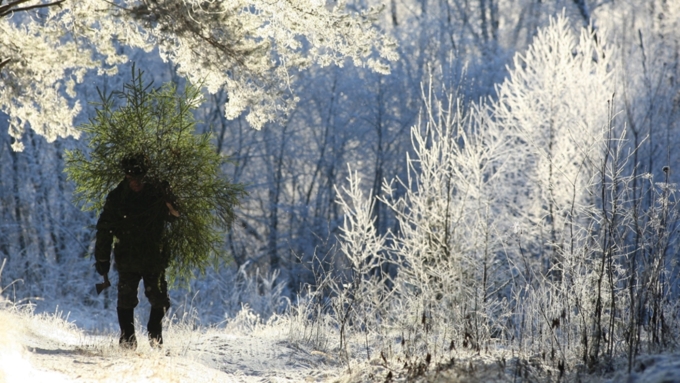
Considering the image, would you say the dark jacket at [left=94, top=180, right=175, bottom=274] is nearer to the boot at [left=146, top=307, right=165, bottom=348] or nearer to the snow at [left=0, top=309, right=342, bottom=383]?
the boot at [left=146, top=307, right=165, bottom=348]

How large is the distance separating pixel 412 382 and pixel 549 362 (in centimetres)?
108

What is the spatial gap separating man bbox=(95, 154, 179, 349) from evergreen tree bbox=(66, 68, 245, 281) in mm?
136

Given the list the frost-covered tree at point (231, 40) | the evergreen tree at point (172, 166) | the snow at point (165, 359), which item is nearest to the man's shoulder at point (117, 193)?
the evergreen tree at point (172, 166)

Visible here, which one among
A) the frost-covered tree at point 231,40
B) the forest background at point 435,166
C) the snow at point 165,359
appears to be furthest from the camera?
the forest background at point 435,166

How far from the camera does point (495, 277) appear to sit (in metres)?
8.89

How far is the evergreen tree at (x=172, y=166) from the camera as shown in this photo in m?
6.22

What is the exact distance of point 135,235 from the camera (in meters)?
5.89

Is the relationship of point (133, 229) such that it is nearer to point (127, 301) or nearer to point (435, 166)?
point (127, 301)

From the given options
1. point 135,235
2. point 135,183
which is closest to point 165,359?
point 135,235

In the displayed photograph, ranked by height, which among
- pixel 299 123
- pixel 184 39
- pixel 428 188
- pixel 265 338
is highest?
pixel 299 123

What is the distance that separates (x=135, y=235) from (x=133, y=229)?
0.06 metres

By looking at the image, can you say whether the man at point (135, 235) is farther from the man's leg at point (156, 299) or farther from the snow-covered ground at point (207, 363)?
the snow-covered ground at point (207, 363)

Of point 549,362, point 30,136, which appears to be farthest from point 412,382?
point 30,136

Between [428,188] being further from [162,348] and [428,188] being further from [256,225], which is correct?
[256,225]
